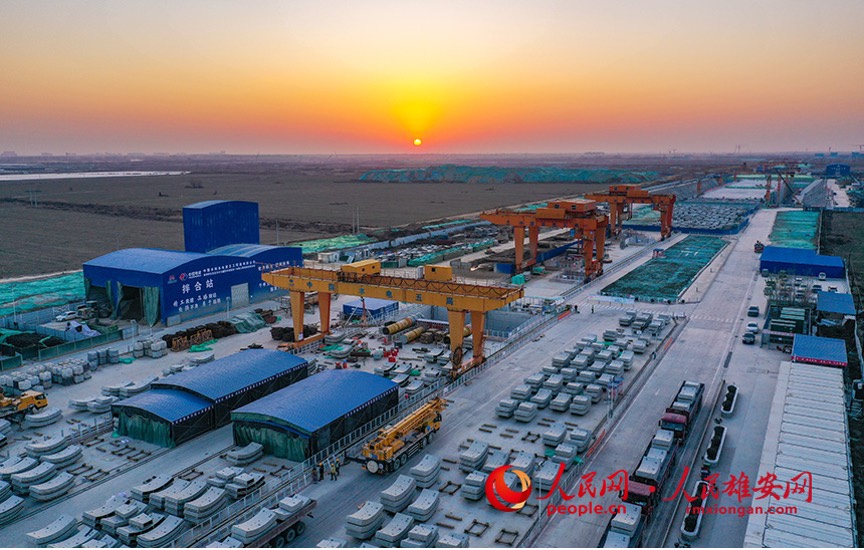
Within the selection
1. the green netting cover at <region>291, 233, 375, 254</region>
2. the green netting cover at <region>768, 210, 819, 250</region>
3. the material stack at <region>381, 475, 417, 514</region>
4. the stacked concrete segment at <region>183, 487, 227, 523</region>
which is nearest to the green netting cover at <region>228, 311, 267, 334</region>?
the stacked concrete segment at <region>183, 487, 227, 523</region>

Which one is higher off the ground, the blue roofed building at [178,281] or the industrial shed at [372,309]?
the blue roofed building at [178,281]

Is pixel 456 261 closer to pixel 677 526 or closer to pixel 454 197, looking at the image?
pixel 677 526

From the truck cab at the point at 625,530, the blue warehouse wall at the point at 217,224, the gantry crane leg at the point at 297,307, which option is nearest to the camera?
the truck cab at the point at 625,530

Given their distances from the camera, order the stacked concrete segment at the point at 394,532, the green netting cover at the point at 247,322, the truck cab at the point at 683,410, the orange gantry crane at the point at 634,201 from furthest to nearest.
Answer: the orange gantry crane at the point at 634,201 < the green netting cover at the point at 247,322 < the truck cab at the point at 683,410 < the stacked concrete segment at the point at 394,532

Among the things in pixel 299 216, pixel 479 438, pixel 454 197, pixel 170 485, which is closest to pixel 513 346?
pixel 479 438

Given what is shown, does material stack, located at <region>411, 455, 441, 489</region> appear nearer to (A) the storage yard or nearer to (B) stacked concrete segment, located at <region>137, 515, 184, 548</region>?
(A) the storage yard

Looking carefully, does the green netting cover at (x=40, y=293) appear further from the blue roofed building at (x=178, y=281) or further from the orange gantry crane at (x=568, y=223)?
the orange gantry crane at (x=568, y=223)

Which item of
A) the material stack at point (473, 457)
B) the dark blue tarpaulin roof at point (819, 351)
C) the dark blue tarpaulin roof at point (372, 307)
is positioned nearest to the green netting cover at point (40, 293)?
the dark blue tarpaulin roof at point (372, 307)
